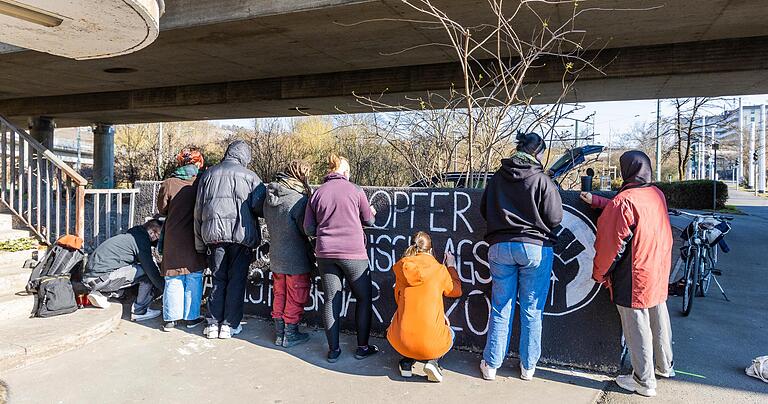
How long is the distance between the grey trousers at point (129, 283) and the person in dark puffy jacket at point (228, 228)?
1.04 metres

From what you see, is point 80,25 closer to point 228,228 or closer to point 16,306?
point 228,228

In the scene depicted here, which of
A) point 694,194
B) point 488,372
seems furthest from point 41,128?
point 694,194

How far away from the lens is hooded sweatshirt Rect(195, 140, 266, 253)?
489 centimetres

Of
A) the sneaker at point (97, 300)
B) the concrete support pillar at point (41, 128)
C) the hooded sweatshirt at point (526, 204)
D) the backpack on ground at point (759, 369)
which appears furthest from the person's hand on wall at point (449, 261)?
the concrete support pillar at point (41, 128)

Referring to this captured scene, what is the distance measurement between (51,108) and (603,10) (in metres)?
17.5

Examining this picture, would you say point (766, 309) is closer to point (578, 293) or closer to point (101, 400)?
point (578, 293)

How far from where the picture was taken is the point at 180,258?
519 cm

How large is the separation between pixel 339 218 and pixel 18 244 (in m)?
4.66

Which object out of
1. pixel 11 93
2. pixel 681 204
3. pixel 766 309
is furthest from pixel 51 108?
pixel 681 204

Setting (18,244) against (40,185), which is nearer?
(18,244)

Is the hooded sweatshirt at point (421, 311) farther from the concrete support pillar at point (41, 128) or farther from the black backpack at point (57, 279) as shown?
the concrete support pillar at point (41, 128)

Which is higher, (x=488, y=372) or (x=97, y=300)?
(x=97, y=300)

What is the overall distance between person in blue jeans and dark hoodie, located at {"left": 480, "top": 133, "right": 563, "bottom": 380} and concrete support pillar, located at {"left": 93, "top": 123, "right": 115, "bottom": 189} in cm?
2107

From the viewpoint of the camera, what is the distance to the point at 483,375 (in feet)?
13.4
